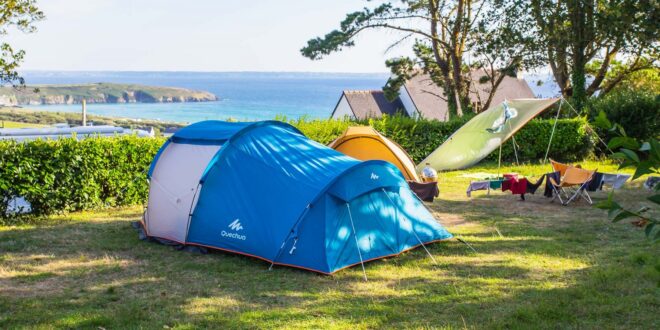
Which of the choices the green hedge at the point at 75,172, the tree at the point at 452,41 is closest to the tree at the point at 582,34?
the tree at the point at 452,41

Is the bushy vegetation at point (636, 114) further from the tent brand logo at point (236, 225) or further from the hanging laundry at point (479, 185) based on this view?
the tent brand logo at point (236, 225)

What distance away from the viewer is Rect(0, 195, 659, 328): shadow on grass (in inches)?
217

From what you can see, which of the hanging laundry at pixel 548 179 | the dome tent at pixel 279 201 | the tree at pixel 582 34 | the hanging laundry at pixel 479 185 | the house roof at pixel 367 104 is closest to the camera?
the dome tent at pixel 279 201

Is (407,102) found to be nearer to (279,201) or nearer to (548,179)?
(548,179)

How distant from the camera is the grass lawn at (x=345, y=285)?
5482mm

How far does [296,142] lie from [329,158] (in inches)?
22.7

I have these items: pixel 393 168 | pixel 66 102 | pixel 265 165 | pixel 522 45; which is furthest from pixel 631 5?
pixel 66 102

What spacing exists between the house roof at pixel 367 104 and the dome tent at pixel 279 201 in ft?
69.8

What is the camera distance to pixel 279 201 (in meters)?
7.39

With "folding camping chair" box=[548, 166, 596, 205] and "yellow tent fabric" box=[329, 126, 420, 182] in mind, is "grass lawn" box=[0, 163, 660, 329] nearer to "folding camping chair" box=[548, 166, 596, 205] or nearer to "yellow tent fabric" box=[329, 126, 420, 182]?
"folding camping chair" box=[548, 166, 596, 205]

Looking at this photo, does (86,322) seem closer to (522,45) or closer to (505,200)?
(505,200)

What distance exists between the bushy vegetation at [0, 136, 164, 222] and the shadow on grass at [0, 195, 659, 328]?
42.0 inches

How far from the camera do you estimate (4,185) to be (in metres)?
9.40

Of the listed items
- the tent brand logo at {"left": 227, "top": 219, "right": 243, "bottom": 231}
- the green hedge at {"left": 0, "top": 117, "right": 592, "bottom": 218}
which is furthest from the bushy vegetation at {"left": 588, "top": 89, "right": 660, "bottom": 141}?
the tent brand logo at {"left": 227, "top": 219, "right": 243, "bottom": 231}
